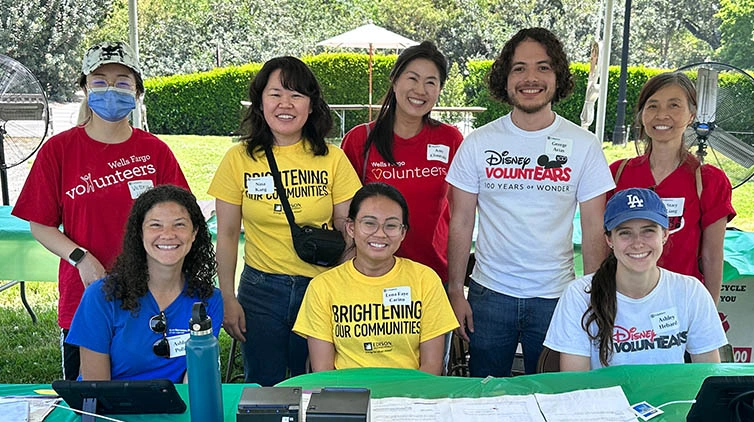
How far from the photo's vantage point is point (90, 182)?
2270 millimetres

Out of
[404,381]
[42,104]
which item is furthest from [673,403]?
[42,104]

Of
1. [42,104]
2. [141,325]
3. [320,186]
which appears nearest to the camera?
[141,325]

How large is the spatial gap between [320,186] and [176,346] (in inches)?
29.2

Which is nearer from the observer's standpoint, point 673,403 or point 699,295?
point 673,403

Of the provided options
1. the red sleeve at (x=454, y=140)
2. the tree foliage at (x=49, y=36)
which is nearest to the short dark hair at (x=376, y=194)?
the red sleeve at (x=454, y=140)

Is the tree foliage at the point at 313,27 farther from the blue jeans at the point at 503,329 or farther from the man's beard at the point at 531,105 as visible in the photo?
the blue jeans at the point at 503,329

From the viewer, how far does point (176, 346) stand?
201 cm

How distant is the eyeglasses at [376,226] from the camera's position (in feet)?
7.34

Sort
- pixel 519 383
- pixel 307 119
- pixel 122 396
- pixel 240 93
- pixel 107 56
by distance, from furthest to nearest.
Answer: pixel 240 93 → pixel 307 119 → pixel 107 56 → pixel 519 383 → pixel 122 396

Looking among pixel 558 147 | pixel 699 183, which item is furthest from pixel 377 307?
pixel 699 183

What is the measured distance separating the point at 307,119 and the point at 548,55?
0.89 m

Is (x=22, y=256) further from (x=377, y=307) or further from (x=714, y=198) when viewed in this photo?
(x=714, y=198)

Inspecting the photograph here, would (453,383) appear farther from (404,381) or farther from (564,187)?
(564,187)

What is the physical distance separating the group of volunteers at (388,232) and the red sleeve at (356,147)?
0.02 metres
